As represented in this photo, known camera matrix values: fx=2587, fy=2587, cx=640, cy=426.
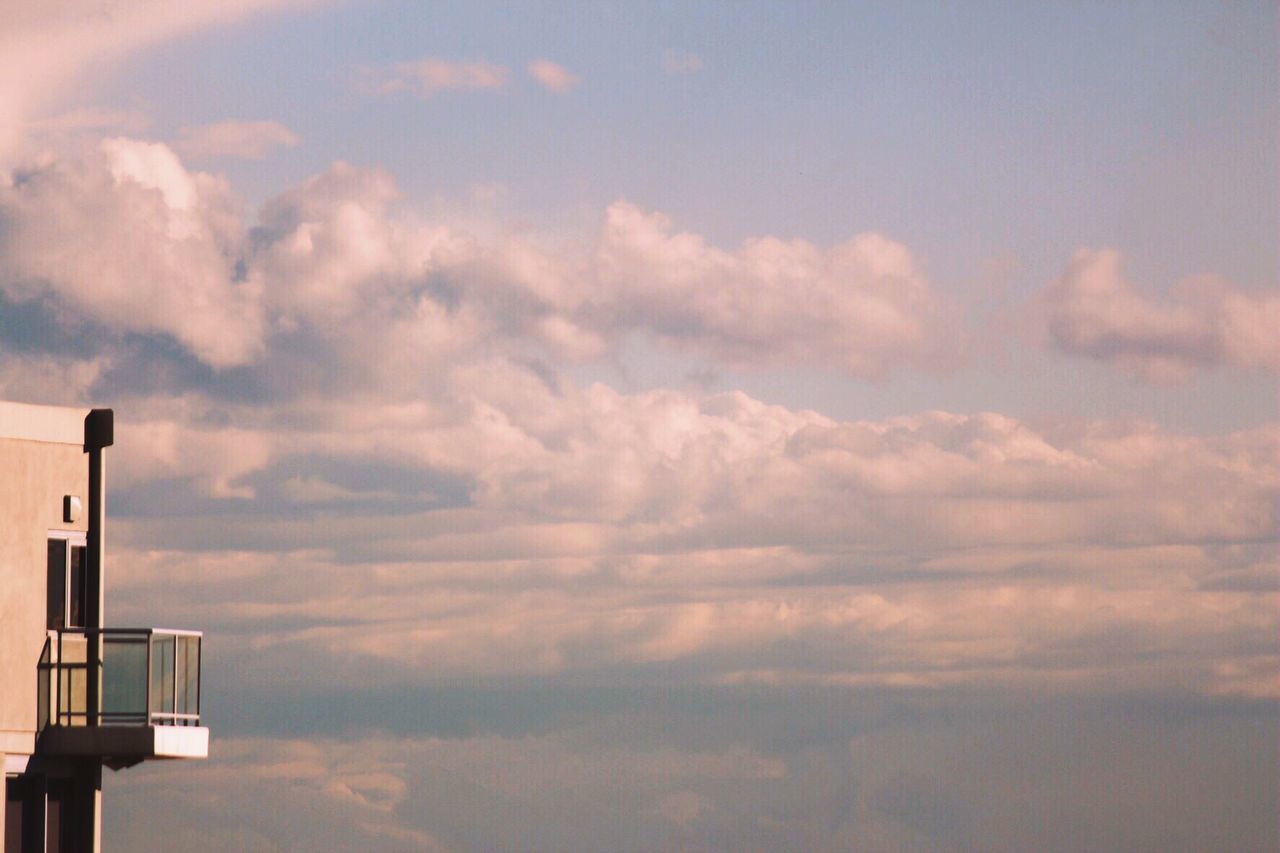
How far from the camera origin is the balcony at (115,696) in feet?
127

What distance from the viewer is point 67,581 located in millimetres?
39875

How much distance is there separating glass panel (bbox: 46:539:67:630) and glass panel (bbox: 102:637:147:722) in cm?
91

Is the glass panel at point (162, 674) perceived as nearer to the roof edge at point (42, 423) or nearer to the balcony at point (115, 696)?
the balcony at point (115, 696)

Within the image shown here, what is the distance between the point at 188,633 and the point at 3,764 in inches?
137

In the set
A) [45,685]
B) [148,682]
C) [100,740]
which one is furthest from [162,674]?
[45,685]

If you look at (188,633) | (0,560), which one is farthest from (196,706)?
(0,560)

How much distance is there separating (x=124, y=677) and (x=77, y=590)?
5.79 feet

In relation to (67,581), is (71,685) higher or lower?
lower

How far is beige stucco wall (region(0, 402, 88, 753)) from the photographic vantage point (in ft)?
126

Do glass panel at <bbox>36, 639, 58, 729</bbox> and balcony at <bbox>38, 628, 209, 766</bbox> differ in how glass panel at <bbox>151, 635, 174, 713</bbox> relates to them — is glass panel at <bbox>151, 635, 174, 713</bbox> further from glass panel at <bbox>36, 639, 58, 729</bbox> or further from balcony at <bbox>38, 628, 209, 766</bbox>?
glass panel at <bbox>36, 639, 58, 729</bbox>

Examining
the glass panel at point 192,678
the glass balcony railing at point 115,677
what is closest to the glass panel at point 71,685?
the glass balcony railing at point 115,677

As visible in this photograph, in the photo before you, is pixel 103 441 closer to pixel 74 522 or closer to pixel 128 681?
pixel 74 522

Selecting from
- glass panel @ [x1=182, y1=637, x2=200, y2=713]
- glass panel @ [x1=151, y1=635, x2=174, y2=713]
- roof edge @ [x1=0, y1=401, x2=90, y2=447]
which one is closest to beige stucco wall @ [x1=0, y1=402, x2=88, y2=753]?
roof edge @ [x1=0, y1=401, x2=90, y2=447]

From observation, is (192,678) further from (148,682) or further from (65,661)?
(65,661)
